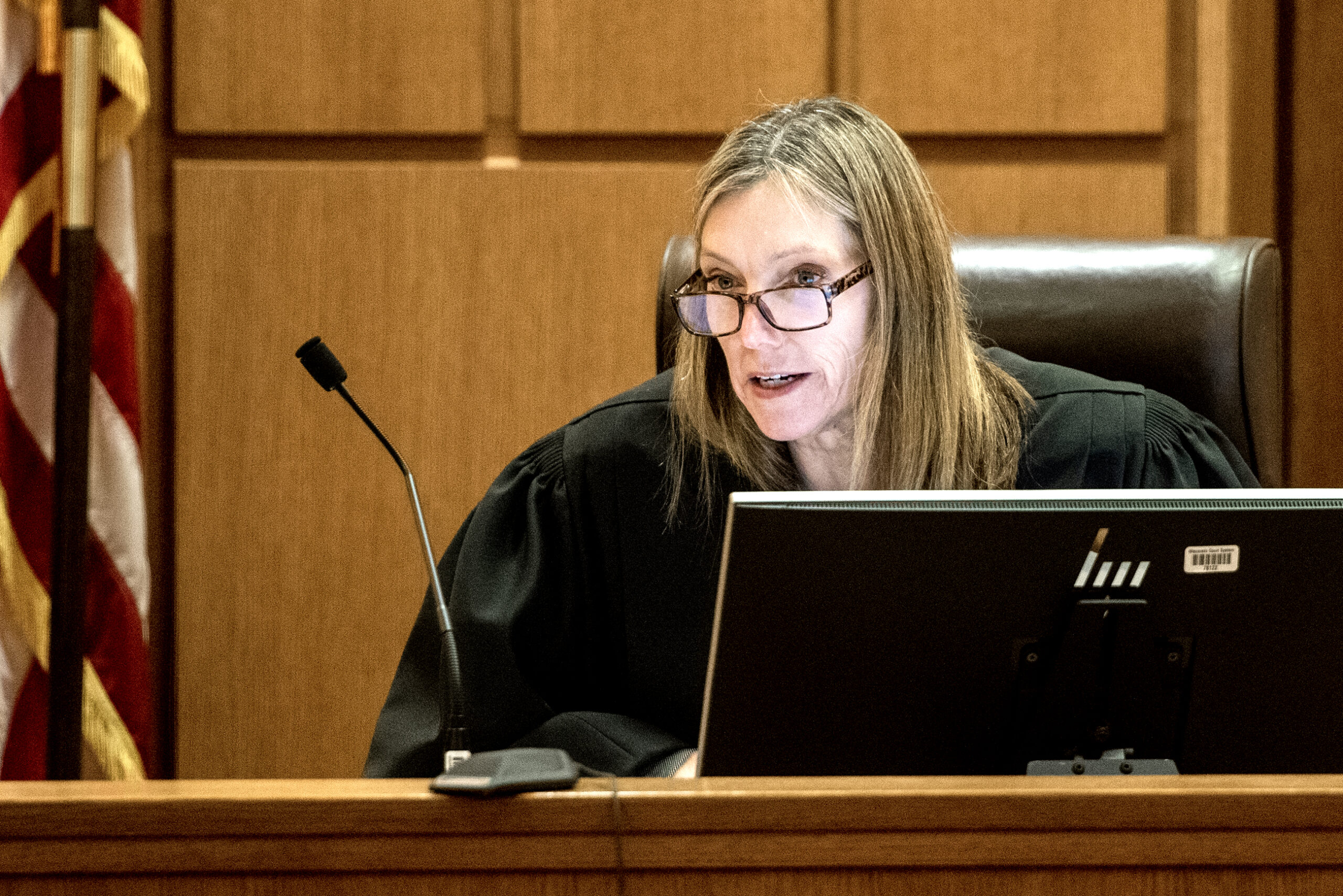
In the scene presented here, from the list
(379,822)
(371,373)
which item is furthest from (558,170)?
(379,822)

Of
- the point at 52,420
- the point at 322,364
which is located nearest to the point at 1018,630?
the point at 322,364

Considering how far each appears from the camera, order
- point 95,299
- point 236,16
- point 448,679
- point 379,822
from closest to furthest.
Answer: point 379,822 → point 448,679 → point 95,299 → point 236,16

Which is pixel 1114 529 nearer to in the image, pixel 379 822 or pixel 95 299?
pixel 379 822

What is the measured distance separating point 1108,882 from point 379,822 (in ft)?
1.22

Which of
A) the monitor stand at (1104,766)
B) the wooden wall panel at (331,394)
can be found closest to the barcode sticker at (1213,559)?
the monitor stand at (1104,766)

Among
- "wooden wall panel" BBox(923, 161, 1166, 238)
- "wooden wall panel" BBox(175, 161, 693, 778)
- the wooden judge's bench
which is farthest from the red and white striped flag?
the wooden judge's bench

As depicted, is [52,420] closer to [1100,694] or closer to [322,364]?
[322,364]

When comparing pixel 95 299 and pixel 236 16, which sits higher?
pixel 236 16

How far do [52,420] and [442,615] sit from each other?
1252mm

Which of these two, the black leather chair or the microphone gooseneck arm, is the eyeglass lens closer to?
the black leather chair

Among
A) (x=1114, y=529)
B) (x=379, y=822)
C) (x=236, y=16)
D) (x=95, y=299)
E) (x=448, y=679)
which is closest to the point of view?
(x=379, y=822)

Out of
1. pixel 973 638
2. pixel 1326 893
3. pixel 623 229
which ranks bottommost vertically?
pixel 1326 893

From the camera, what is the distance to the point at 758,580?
81 cm

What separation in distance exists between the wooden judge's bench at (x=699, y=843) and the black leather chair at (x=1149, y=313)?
87cm
